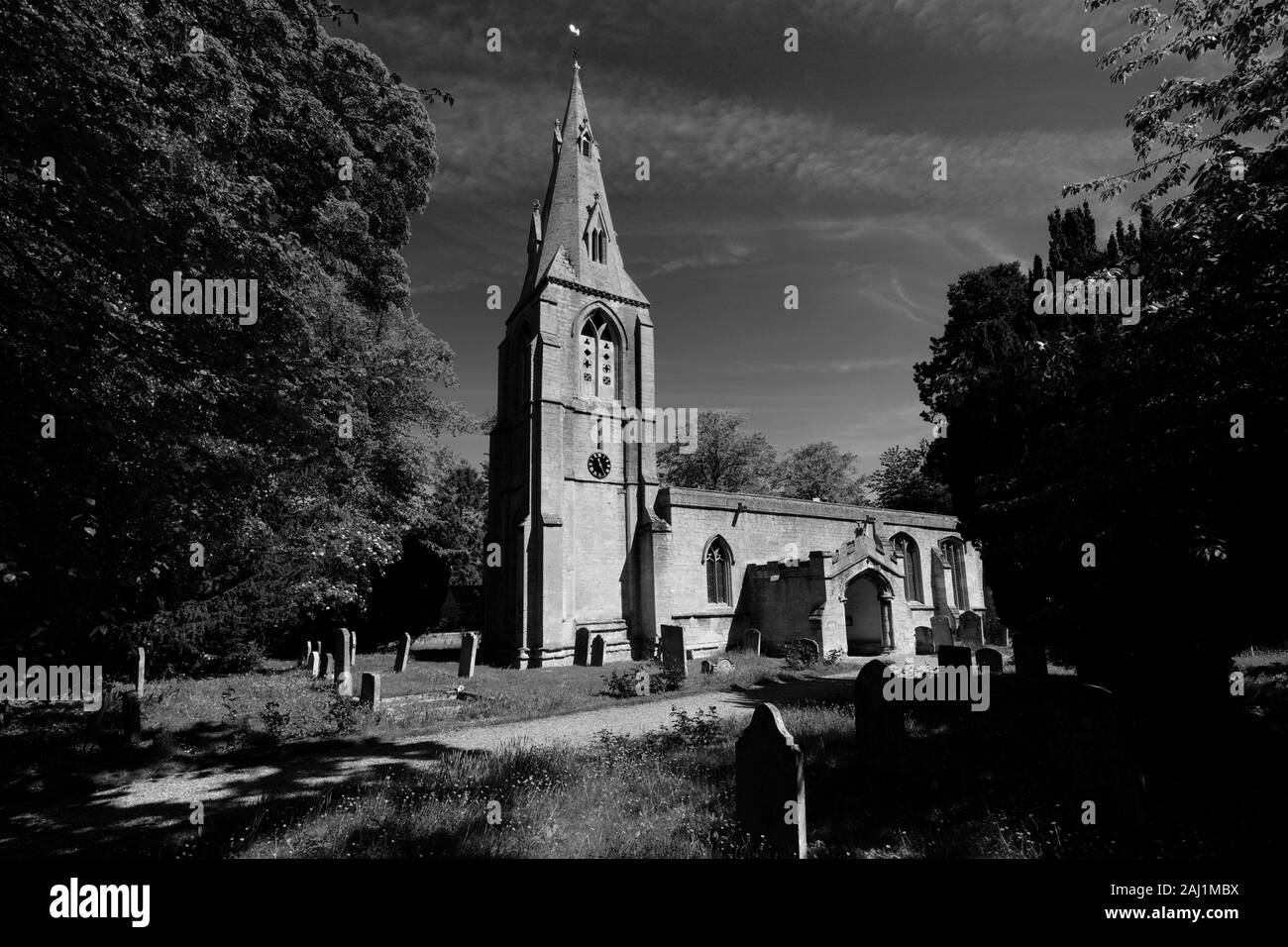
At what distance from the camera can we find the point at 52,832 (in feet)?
18.5

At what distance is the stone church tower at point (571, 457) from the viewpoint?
767 inches

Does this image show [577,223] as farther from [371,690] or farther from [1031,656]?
[1031,656]

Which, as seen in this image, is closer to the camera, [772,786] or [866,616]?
[772,786]

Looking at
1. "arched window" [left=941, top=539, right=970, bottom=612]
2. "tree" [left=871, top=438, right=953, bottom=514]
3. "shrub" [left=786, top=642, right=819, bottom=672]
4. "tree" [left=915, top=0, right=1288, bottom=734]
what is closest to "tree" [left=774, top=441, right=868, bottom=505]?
"tree" [left=871, top=438, right=953, bottom=514]

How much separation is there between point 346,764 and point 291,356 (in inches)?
226

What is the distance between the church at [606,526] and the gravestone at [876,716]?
12096 mm

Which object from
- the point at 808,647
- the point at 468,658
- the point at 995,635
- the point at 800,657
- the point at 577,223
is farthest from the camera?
the point at 577,223

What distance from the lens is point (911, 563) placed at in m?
28.0

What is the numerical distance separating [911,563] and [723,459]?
624 inches

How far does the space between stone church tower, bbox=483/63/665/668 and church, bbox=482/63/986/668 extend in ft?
0.18

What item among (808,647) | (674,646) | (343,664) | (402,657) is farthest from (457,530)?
(808,647)

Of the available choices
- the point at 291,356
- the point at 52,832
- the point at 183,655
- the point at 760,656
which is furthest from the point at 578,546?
the point at 52,832

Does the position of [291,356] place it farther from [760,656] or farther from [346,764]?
[760,656]

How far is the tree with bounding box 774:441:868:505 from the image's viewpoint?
1750 inches
